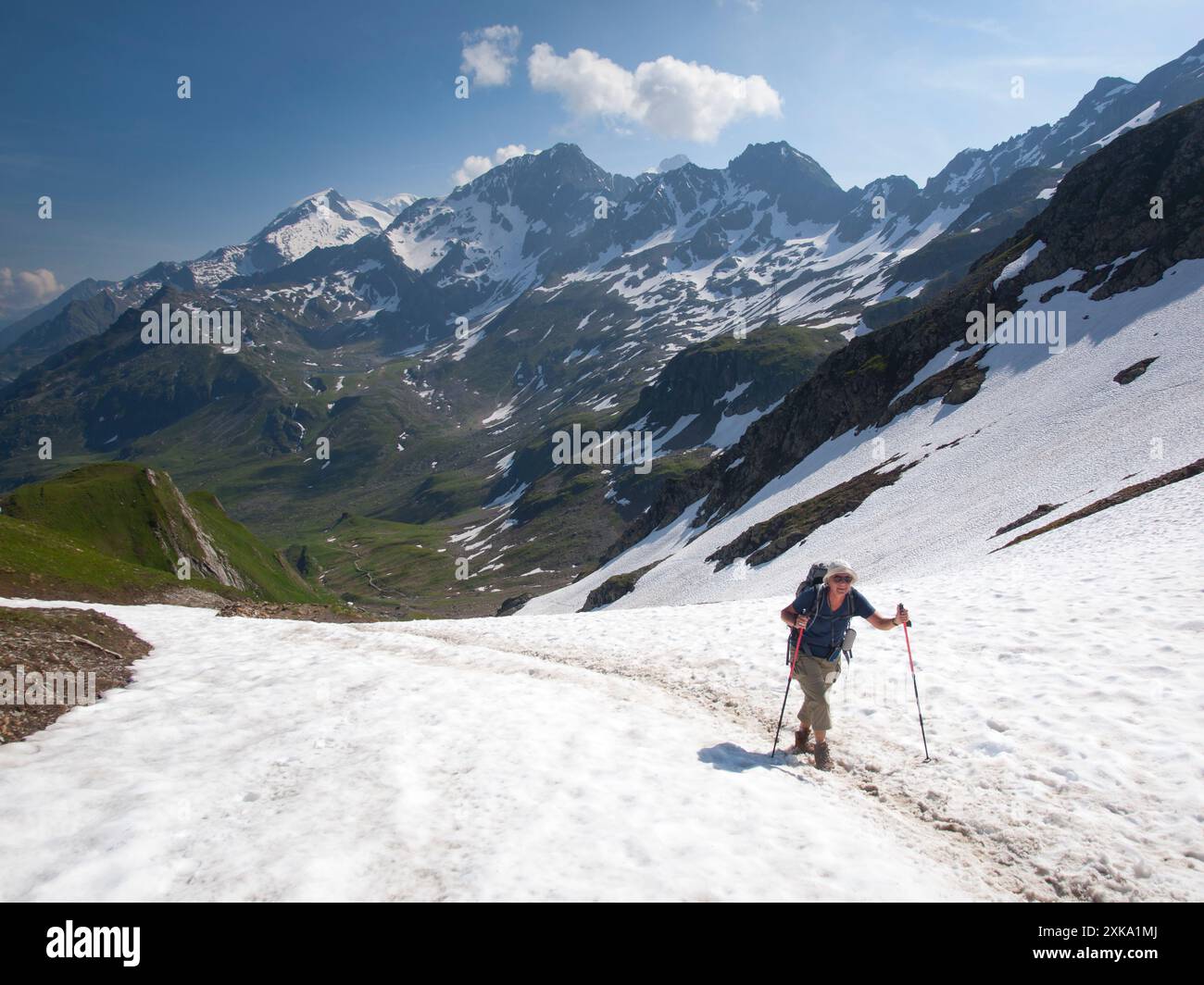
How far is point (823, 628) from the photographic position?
37.7 feet

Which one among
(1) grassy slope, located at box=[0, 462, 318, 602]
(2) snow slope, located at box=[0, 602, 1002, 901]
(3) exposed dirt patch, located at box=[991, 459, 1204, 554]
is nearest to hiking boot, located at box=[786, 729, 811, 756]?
(2) snow slope, located at box=[0, 602, 1002, 901]

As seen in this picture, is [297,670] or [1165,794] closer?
[1165,794]

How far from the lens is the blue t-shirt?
37.7 feet

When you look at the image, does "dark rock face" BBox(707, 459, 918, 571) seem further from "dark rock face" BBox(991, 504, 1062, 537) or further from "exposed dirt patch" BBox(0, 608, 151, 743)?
"exposed dirt patch" BBox(0, 608, 151, 743)

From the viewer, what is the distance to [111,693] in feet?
49.8

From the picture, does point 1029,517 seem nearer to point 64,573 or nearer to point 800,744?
point 800,744

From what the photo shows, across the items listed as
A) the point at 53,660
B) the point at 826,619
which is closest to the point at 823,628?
the point at 826,619

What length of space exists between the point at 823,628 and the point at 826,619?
0.17m

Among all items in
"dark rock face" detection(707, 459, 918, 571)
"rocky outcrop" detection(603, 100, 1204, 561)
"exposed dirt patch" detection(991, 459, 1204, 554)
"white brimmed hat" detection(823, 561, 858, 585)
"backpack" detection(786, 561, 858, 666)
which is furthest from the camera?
"rocky outcrop" detection(603, 100, 1204, 561)

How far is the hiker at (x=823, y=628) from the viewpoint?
11.5 meters

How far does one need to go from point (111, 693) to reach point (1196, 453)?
44285 millimetres

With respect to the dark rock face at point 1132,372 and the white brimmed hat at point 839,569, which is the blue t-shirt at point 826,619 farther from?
the dark rock face at point 1132,372
